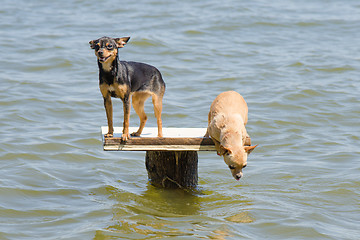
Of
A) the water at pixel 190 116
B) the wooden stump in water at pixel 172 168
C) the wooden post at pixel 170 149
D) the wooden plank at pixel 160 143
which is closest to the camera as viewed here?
Result: the wooden plank at pixel 160 143

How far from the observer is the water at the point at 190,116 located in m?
8.78

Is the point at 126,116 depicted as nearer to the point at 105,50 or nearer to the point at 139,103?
the point at 139,103

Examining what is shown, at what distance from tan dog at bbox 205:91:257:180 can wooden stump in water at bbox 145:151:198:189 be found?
809 mm

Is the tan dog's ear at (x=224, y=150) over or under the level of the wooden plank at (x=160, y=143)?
over

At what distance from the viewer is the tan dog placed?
760 centimetres

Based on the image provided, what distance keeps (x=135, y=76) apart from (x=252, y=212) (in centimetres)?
276

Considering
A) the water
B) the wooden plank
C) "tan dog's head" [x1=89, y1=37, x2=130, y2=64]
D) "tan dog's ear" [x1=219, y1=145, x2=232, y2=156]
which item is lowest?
the water

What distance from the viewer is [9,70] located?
58.0ft

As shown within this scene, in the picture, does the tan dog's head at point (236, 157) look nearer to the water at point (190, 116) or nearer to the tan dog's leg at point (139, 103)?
the water at point (190, 116)

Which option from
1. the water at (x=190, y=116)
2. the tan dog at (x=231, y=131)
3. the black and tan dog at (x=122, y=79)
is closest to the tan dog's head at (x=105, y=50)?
the black and tan dog at (x=122, y=79)

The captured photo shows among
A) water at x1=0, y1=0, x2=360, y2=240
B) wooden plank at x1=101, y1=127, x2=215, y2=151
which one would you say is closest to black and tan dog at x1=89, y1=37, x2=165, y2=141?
wooden plank at x1=101, y1=127, x2=215, y2=151

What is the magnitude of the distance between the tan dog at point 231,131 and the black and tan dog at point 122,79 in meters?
0.85

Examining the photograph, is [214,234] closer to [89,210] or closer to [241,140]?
[241,140]

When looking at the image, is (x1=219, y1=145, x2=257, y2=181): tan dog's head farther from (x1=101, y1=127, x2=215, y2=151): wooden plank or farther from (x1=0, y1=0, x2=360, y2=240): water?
(x1=0, y1=0, x2=360, y2=240): water
